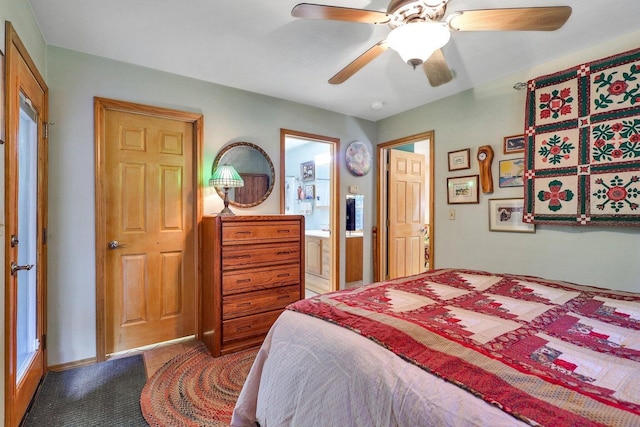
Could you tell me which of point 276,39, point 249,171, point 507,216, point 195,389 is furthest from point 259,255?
point 507,216

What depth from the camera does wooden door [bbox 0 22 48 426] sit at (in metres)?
1.43

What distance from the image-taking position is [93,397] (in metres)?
1.86

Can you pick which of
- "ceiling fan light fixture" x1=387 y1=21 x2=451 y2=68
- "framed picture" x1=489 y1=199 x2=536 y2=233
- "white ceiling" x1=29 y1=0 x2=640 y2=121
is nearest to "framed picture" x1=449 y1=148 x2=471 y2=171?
"framed picture" x1=489 y1=199 x2=536 y2=233

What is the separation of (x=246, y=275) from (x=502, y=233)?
89.1 inches

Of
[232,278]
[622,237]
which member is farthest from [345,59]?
[622,237]

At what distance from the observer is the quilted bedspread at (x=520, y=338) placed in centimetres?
65

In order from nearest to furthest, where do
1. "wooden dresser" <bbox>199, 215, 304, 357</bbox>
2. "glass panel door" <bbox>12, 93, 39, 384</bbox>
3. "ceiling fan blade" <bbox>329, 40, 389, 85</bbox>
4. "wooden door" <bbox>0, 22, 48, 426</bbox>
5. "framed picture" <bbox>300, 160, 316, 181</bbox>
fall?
1. "wooden door" <bbox>0, 22, 48, 426</bbox>
2. "ceiling fan blade" <bbox>329, 40, 389, 85</bbox>
3. "glass panel door" <bbox>12, 93, 39, 384</bbox>
4. "wooden dresser" <bbox>199, 215, 304, 357</bbox>
5. "framed picture" <bbox>300, 160, 316, 181</bbox>

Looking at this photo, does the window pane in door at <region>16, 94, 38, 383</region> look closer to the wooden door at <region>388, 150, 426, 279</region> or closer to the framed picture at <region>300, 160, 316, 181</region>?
the wooden door at <region>388, 150, 426, 279</region>

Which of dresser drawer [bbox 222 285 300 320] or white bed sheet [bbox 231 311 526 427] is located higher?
white bed sheet [bbox 231 311 526 427]

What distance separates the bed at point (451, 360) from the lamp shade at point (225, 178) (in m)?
1.55

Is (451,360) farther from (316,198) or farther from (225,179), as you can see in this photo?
(316,198)

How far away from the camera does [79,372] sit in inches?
84.7

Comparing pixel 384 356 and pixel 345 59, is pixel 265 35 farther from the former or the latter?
pixel 384 356

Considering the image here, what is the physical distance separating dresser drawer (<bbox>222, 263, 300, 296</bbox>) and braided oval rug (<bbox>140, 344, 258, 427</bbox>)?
52 cm
